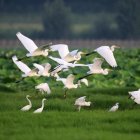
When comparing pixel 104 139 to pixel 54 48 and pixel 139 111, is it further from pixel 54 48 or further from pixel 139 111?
pixel 54 48

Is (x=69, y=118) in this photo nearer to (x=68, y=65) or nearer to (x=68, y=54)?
(x=68, y=65)

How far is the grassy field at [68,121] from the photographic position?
11.1m

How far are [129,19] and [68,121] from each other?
51.5 m

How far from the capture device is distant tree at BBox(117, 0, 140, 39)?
63.2m

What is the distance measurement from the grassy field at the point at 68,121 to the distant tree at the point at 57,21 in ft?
165

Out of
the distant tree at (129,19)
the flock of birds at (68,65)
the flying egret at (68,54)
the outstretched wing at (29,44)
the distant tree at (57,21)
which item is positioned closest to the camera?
the flock of birds at (68,65)

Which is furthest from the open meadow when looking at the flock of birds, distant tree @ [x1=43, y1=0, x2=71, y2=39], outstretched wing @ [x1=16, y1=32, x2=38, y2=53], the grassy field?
distant tree @ [x1=43, y1=0, x2=71, y2=39]

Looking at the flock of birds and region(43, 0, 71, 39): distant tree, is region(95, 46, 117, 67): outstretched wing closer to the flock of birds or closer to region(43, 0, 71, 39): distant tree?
the flock of birds

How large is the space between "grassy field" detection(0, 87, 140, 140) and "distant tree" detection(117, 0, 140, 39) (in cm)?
4813

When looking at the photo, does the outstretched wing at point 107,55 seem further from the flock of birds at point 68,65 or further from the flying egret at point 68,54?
the flying egret at point 68,54

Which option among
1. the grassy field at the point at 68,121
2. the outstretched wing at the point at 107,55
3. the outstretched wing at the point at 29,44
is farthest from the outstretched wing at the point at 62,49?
the outstretched wing at the point at 107,55

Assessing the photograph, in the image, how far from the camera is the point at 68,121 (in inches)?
484

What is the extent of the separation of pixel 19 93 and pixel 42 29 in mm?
53238

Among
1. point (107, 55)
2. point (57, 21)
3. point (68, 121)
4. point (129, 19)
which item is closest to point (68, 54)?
point (107, 55)
